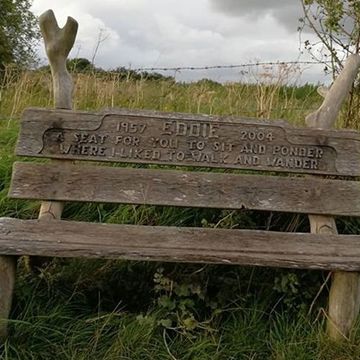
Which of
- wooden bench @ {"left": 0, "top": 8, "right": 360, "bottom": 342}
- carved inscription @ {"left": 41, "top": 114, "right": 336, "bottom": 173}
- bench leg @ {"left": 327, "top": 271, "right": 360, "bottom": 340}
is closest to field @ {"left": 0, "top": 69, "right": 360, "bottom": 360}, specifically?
bench leg @ {"left": 327, "top": 271, "right": 360, "bottom": 340}

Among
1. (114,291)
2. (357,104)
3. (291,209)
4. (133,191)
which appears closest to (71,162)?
(133,191)

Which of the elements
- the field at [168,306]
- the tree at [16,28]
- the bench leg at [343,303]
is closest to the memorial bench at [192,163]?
the bench leg at [343,303]

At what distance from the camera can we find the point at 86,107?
5965 mm

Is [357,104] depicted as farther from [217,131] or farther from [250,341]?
[250,341]

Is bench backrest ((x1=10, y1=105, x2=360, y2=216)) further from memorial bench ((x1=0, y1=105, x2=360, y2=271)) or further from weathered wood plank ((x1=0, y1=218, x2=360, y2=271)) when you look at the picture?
weathered wood plank ((x1=0, y1=218, x2=360, y2=271))

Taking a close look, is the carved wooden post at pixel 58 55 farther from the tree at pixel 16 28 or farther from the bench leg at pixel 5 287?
the tree at pixel 16 28

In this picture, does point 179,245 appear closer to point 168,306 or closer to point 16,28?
point 168,306

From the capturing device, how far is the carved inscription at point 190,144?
10.4 ft

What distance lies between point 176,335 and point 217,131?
1.19 meters

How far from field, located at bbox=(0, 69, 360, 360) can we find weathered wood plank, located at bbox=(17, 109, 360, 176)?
467mm

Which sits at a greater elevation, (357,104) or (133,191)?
(357,104)

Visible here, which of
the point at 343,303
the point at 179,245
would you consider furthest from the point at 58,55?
the point at 343,303

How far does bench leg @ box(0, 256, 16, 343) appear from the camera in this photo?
262 cm

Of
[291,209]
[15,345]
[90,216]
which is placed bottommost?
[15,345]
